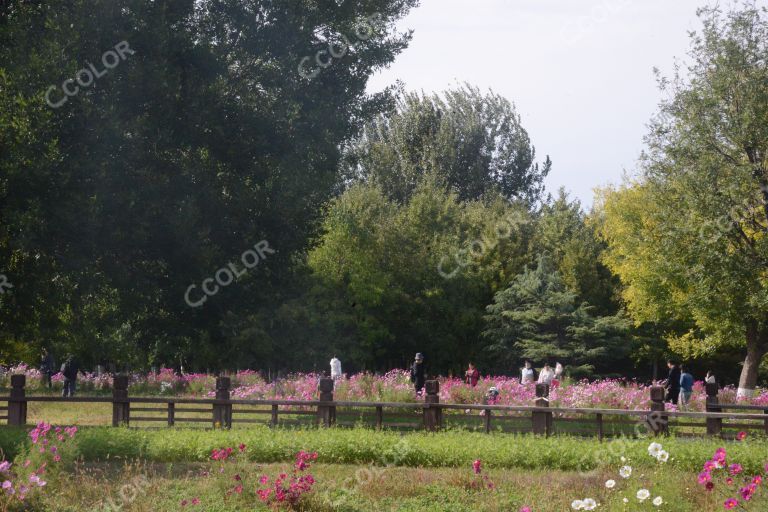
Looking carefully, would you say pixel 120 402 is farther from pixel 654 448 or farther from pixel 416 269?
pixel 416 269

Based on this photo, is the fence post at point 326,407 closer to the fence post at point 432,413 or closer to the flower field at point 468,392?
the fence post at point 432,413

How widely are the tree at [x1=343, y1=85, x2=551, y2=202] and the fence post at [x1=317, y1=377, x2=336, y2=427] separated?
39.3 m

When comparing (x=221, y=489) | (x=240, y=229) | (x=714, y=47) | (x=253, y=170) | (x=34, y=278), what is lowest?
(x=221, y=489)

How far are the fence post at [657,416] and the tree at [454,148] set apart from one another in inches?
1621

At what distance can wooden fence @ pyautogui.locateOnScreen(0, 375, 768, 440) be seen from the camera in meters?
18.4

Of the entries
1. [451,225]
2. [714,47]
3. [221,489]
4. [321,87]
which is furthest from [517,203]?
[221,489]

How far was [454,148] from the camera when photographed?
62125 millimetres

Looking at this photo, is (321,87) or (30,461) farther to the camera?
(321,87)

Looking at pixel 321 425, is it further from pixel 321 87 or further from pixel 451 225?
pixel 451 225

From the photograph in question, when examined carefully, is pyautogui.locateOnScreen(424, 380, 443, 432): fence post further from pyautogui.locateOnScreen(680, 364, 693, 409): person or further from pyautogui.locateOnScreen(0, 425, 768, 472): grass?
pyautogui.locateOnScreen(680, 364, 693, 409): person

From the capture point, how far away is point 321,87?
28.4 meters

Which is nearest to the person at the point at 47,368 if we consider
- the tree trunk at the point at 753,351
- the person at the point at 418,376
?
the person at the point at 418,376

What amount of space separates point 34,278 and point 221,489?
36.6 ft

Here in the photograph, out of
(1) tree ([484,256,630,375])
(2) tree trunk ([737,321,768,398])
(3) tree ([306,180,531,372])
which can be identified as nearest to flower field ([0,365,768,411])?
(2) tree trunk ([737,321,768,398])
